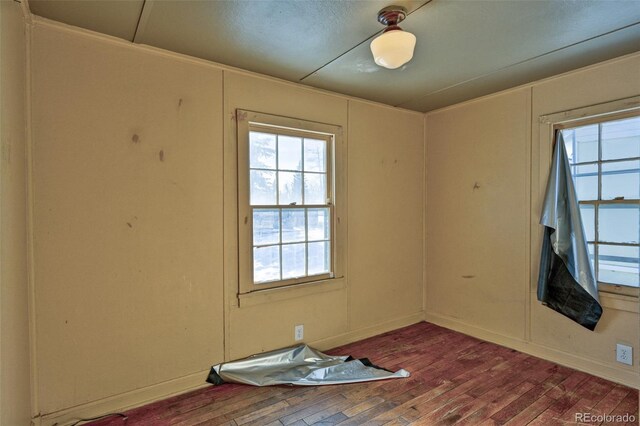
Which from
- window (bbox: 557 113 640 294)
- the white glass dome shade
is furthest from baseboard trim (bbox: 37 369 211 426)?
window (bbox: 557 113 640 294)

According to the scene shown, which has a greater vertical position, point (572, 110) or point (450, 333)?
point (572, 110)

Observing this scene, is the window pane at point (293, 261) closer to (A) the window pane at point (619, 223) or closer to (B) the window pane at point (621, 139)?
(A) the window pane at point (619, 223)

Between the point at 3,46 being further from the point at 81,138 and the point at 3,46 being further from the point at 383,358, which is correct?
the point at 383,358

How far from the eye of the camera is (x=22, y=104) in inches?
70.8

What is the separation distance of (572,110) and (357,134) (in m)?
1.82

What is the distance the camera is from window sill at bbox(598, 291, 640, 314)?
2.46 metres

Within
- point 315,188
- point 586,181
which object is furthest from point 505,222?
point 315,188

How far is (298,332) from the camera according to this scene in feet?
9.86

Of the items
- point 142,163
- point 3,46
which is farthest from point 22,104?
point 142,163

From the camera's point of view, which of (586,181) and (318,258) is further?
(318,258)

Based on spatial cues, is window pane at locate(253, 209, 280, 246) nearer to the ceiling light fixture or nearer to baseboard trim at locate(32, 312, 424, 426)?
baseboard trim at locate(32, 312, 424, 426)

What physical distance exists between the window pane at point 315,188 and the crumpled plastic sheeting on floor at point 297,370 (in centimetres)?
134

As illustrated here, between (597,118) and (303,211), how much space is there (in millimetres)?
2494

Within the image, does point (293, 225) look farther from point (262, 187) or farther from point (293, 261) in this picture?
point (262, 187)
